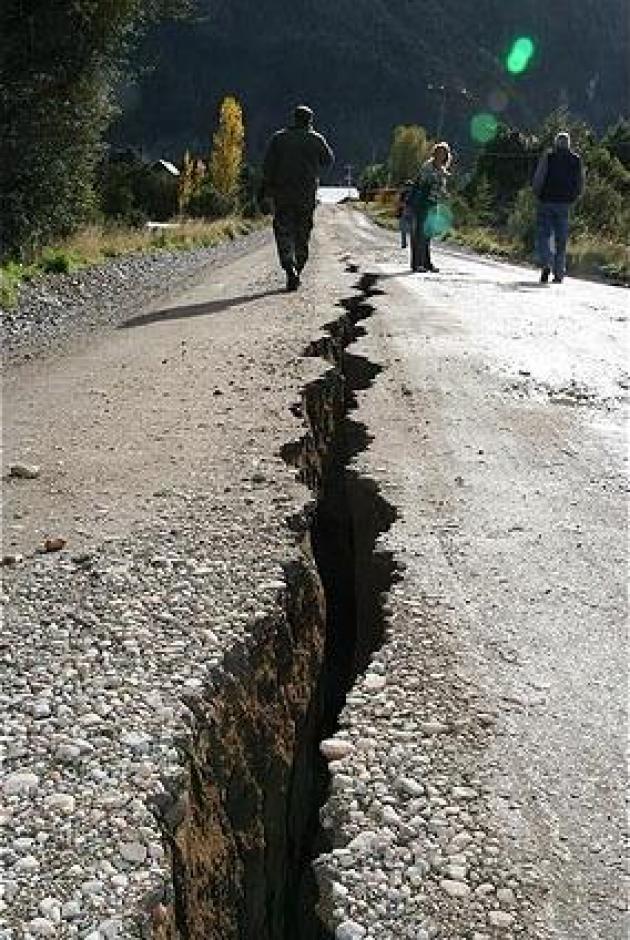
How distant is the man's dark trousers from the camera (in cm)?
916

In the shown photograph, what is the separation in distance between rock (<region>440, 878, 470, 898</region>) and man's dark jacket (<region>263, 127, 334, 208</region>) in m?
8.01

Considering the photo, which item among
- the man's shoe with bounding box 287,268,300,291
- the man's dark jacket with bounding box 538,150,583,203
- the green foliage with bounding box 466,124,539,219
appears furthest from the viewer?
the green foliage with bounding box 466,124,539,219

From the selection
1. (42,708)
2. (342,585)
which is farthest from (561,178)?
(42,708)

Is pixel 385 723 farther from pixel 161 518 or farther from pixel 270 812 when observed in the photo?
pixel 161 518

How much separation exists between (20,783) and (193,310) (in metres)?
6.69

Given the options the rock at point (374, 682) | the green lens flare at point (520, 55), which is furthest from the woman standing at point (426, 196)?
the green lens flare at point (520, 55)

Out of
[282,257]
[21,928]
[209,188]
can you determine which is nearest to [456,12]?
[209,188]

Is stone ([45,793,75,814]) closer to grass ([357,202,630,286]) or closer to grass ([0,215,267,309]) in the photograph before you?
grass ([0,215,267,309])

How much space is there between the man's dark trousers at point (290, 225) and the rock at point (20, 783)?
301 inches

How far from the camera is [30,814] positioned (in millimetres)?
1728

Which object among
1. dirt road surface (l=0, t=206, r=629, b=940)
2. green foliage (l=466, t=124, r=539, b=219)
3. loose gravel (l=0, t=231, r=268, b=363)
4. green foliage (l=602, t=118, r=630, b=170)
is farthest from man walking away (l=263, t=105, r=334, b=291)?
green foliage (l=466, t=124, r=539, b=219)

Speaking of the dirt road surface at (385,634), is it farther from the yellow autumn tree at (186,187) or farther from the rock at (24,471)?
the yellow autumn tree at (186,187)

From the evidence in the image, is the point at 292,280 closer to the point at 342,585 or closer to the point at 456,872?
the point at 342,585

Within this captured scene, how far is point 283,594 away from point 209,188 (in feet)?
140
